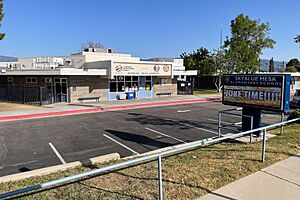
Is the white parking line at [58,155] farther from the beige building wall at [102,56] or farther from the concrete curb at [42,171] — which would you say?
the beige building wall at [102,56]

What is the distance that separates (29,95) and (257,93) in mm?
20985

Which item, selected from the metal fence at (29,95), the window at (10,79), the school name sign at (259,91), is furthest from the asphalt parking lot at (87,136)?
the window at (10,79)

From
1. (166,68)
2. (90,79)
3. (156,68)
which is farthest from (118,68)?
(166,68)

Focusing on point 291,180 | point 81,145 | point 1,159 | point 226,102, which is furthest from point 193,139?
point 1,159

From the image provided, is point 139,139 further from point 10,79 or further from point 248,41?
point 248,41

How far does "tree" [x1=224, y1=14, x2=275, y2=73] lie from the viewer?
135 feet

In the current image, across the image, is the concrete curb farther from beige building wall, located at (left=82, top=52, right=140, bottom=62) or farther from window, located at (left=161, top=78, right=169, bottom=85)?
window, located at (left=161, top=78, right=169, bottom=85)

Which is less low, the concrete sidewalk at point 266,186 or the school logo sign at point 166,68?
the school logo sign at point 166,68

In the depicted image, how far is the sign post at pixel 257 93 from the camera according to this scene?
25.4 feet

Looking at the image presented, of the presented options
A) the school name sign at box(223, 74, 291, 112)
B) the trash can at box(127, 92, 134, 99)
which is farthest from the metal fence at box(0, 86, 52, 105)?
the school name sign at box(223, 74, 291, 112)

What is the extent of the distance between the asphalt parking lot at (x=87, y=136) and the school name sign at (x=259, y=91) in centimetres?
261

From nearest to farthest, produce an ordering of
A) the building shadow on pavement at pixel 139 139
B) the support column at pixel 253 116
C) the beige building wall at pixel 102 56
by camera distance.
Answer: the support column at pixel 253 116 → the building shadow on pavement at pixel 139 139 → the beige building wall at pixel 102 56

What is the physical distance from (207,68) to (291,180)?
1381 inches

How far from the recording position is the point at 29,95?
23109 mm
